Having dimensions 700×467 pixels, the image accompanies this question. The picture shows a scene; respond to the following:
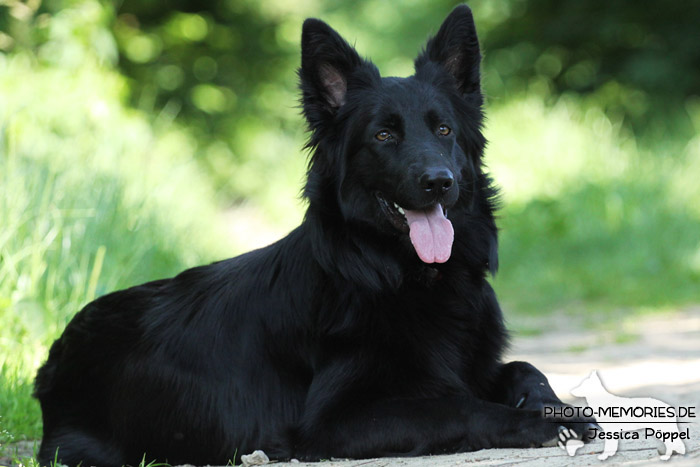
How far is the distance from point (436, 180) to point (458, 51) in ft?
2.99

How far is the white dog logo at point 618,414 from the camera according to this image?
10.0ft

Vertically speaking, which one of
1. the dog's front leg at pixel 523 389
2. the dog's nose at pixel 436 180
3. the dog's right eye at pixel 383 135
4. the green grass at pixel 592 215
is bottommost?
the dog's front leg at pixel 523 389

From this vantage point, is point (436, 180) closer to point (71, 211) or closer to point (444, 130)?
point (444, 130)

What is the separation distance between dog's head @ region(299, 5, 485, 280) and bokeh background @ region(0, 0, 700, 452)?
0.29 m

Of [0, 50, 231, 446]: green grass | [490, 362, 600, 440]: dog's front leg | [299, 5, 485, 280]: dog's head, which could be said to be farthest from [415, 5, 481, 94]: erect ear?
[0, 50, 231, 446]: green grass

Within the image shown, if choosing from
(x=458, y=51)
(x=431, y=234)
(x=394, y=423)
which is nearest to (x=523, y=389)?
(x=394, y=423)

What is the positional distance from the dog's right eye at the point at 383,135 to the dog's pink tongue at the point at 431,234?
370 mm

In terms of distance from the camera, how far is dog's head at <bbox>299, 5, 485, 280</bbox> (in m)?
3.81

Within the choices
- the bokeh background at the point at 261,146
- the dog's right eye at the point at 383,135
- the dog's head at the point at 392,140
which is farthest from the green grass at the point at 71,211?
the dog's right eye at the point at 383,135

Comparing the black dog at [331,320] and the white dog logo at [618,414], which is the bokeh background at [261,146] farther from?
the white dog logo at [618,414]

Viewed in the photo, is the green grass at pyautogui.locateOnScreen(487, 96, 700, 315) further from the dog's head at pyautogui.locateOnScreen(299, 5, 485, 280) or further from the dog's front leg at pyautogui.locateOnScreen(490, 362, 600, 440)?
the dog's head at pyautogui.locateOnScreen(299, 5, 485, 280)

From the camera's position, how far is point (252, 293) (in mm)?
3896

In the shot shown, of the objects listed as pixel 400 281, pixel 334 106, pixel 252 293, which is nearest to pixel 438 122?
pixel 334 106

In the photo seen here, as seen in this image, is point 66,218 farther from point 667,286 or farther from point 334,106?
point 667,286
